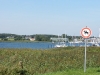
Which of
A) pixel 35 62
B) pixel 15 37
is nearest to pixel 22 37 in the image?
pixel 15 37

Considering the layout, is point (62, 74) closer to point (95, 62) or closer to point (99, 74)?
point (99, 74)

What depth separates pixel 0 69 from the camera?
430 inches

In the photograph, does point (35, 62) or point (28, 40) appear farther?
point (28, 40)

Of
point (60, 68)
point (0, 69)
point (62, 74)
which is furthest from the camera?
point (60, 68)

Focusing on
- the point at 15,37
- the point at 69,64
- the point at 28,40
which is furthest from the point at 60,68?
the point at 28,40

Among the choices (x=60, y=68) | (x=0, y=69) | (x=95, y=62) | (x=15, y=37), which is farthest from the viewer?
(x=15, y=37)

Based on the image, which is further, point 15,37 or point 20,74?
point 15,37

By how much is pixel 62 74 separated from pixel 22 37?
97.8 metres

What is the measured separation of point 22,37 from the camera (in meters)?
110

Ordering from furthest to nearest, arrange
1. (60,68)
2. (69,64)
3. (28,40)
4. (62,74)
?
(28,40) < (69,64) < (60,68) < (62,74)

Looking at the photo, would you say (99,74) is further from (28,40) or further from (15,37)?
(28,40)

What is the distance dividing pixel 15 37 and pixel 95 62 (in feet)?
282

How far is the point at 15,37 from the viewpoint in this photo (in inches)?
4161

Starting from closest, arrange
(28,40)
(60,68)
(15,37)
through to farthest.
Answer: (60,68) → (15,37) → (28,40)
